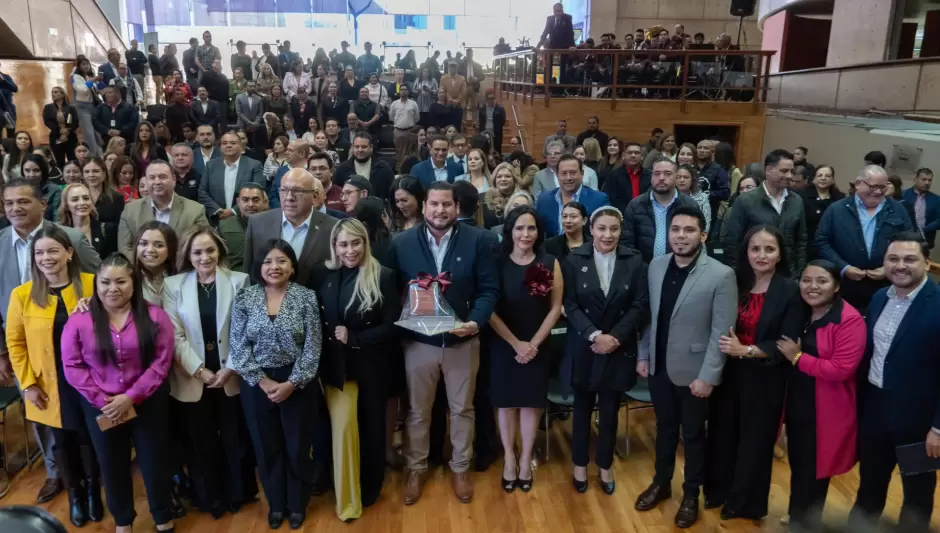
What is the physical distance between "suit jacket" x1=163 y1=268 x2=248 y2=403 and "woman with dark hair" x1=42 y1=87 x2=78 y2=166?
6772 mm

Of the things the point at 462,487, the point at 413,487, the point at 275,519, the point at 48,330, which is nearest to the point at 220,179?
the point at 48,330

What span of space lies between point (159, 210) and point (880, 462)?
4.28 metres

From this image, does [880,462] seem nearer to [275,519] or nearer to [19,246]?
[275,519]

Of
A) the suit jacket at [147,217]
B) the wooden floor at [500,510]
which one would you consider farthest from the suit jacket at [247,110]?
the wooden floor at [500,510]

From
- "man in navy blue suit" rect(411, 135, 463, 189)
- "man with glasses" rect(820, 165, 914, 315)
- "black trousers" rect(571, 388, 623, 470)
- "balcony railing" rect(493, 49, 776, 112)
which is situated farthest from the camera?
"balcony railing" rect(493, 49, 776, 112)

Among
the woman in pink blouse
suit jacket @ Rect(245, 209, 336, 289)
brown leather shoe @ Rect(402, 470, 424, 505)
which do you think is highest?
suit jacket @ Rect(245, 209, 336, 289)

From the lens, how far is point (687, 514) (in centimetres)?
337

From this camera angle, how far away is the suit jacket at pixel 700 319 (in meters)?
3.09

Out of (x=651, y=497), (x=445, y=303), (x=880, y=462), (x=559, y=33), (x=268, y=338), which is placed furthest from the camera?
(x=559, y=33)

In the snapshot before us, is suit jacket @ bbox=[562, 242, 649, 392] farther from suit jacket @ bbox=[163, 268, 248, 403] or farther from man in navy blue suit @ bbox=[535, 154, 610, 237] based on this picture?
suit jacket @ bbox=[163, 268, 248, 403]

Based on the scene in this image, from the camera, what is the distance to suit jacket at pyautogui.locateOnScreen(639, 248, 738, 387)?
3086 millimetres

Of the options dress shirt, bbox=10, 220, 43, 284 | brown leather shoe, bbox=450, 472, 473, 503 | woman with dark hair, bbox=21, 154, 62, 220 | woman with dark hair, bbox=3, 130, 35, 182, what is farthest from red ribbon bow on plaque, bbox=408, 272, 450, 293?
woman with dark hair, bbox=3, 130, 35, 182

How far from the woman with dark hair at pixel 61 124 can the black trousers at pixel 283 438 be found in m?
7.15

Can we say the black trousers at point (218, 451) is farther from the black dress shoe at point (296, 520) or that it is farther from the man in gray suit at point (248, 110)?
the man in gray suit at point (248, 110)
